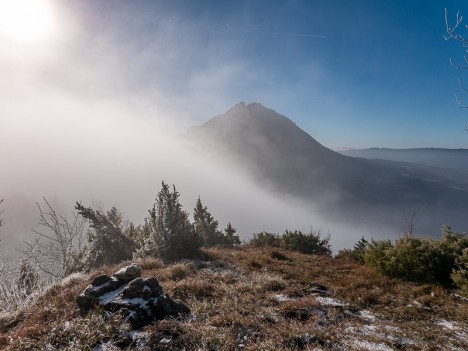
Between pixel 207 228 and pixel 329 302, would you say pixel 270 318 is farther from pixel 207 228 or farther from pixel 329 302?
pixel 207 228

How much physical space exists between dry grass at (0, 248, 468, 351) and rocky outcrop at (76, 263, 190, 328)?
338 millimetres

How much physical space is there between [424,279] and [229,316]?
910cm

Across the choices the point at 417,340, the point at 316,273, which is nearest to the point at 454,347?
the point at 417,340

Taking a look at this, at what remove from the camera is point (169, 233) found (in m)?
17.5

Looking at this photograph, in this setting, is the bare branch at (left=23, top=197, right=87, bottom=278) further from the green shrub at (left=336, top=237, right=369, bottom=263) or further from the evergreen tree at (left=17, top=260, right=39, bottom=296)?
the green shrub at (left=336, top=237, right=369, bottom=263)

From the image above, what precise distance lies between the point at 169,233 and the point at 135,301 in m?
9.34

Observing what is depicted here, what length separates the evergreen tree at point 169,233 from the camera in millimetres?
17141

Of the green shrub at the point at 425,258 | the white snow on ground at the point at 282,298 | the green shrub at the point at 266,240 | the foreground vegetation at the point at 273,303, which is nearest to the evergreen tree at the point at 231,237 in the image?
the green shrub at the point at 266,240

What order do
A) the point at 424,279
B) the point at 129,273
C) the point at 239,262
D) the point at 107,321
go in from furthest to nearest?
the point at 239,262 → the point at 424,279 → the point at 129,273 → the point at 107,321

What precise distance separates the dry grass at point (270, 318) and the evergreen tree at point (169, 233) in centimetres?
374

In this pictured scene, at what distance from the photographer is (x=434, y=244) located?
12961mm

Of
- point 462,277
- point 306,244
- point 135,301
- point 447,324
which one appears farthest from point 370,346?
point 306,244

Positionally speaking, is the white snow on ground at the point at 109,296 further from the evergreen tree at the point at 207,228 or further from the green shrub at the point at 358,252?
the evergreen tree at the point at 207,228

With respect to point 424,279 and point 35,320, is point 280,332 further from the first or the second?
point 424,279
